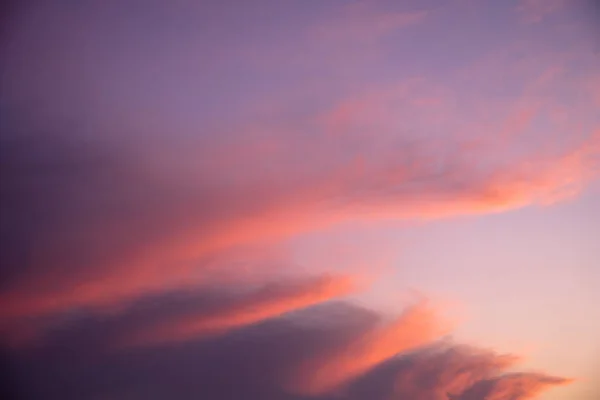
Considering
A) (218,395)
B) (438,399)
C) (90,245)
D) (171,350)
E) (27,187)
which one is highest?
(27,187)

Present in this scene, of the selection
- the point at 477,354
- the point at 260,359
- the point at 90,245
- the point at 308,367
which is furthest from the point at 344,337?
the point at 90,245

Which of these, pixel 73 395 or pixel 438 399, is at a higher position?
pixel 73 395

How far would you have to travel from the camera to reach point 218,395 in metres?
11.1

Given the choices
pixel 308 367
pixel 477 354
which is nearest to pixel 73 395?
pixel 308 367

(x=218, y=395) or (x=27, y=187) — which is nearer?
(x=27, y=187)

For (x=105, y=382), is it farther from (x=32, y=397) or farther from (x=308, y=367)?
(x=308, y=367)

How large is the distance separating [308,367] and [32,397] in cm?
487

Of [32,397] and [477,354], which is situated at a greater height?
[32,397]

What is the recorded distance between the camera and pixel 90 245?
1052 cm

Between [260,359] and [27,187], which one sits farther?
[260,359]

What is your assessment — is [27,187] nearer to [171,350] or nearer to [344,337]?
[171,350]

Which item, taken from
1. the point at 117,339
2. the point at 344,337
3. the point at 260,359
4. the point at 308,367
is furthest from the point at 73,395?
the point at 344,337

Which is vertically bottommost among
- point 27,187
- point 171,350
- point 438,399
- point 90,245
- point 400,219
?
point 438,399

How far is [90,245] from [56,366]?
221 cm
